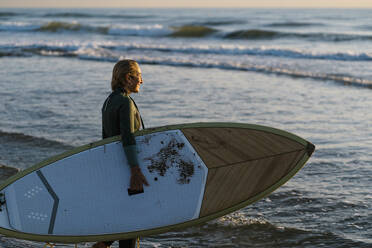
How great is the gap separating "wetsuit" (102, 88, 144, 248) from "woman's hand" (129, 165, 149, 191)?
0.05 meters

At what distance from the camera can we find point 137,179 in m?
3.23

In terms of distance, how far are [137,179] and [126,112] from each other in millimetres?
529

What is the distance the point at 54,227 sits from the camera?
3336mm

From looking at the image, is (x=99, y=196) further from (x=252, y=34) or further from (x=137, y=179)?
(x=252, y=34)

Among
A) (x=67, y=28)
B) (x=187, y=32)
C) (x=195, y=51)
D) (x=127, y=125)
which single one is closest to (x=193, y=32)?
(x=187, y=32)

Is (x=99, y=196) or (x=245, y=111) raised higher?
(x=99, y=196)

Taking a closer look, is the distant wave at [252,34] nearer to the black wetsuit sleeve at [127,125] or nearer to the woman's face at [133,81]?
the woman's face at [133,81]

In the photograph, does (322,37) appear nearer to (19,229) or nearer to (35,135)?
(35,135)

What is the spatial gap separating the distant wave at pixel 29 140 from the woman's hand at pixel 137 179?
3.59 m

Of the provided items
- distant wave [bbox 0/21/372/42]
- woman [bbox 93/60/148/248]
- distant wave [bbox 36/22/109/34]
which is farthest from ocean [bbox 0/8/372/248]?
distant wave [bbox 36/22/109/34]

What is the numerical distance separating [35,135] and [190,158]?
442cm

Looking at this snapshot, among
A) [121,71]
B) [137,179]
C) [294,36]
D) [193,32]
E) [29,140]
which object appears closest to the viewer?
[121,71]

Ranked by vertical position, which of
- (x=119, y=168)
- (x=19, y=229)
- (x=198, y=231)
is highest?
(x=119, y=168)

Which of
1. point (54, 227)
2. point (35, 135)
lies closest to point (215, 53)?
point (35, 135)
